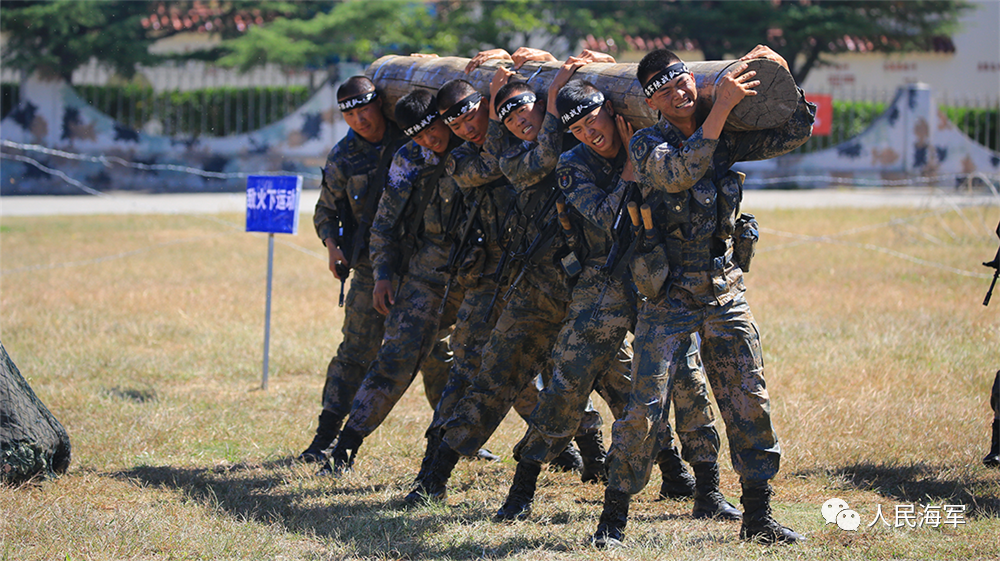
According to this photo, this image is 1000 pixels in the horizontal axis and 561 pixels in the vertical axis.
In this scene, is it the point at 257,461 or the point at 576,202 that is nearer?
the point at 576,202

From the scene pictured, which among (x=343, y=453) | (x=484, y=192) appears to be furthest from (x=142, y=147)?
(x=484, y=192)

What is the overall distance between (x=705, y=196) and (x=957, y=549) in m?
1.81

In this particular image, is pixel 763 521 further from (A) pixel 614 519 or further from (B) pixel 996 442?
(B) pixel 996 442

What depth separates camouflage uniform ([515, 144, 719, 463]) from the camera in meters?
4.34

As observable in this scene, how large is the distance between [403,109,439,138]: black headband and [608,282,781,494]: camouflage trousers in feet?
5.39

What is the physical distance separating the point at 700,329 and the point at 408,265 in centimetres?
191

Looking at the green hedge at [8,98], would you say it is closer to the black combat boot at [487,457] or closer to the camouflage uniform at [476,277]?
the black combat boot at [487,457]

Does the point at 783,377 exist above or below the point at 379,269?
below

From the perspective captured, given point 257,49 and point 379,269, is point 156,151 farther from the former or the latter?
point 379,269

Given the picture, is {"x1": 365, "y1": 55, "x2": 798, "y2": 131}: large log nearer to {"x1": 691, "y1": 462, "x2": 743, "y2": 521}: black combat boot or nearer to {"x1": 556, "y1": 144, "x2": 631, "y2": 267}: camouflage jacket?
{"x1": 556, "y1": 144, "x2": 631, "y2": 267}: camouflage jacket

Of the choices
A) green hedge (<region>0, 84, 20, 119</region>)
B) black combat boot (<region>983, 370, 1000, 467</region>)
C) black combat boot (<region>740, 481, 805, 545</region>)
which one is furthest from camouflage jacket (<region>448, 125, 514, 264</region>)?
green hedge (<region>0, 84, 20, 119</region>)

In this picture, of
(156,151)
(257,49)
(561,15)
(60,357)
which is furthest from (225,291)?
(561,15)

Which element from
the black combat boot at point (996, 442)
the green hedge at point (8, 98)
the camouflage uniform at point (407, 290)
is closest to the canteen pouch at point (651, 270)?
the camouflage uniform at point (407, 290)

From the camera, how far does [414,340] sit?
5262 mm
